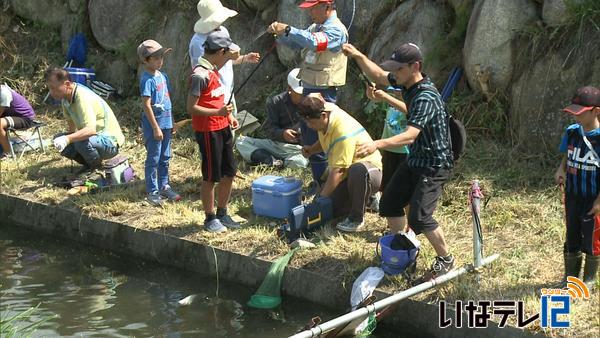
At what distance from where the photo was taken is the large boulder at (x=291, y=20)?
35.5 ft

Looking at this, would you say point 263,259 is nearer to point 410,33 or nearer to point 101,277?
point 101,277

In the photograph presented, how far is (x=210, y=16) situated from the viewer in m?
9.41

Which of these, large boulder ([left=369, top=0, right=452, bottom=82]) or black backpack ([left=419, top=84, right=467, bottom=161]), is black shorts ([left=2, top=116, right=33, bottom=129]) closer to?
large boulder ([left=369, top=0, right=452, bottom=82])

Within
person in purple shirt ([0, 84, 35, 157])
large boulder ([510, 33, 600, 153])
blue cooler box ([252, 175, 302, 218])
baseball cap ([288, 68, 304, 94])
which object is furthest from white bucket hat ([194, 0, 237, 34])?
large boulder ([510, 33, 600, 153])

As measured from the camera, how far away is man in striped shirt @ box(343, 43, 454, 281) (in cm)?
654

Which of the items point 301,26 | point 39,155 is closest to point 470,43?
point 301,26

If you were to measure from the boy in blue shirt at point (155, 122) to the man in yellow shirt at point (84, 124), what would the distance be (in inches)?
34.6

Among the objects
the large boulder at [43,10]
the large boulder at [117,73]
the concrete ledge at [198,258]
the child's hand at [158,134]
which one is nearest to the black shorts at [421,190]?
the concrete ledge at [198,258]

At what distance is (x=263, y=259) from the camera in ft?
24.9

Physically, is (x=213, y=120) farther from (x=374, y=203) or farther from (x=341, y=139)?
(x=374, y=203)

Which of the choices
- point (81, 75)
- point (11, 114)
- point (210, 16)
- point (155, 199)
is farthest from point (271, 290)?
point (81, 75)

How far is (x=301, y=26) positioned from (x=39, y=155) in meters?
3.31

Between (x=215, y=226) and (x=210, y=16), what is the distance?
2364 mm

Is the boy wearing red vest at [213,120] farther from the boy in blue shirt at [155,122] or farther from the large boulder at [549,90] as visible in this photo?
the large boulder at [549,90]
